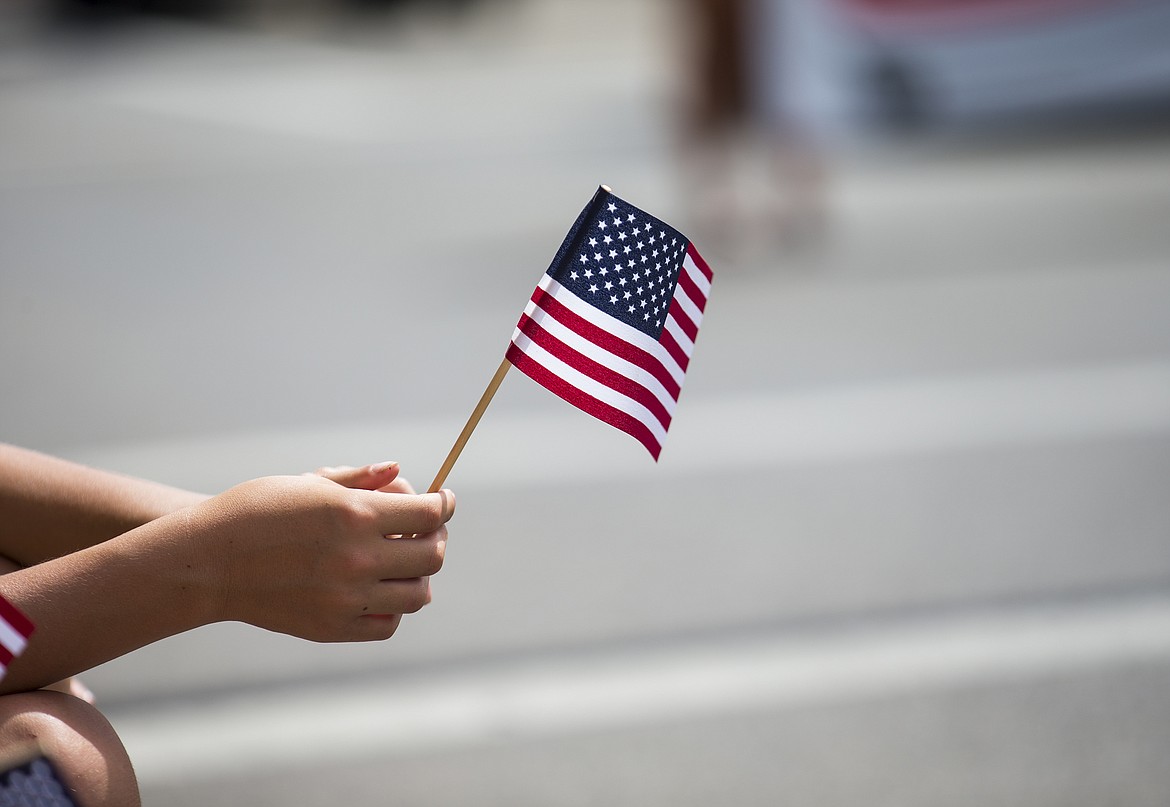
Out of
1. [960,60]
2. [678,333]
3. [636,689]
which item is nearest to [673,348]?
[678,333]

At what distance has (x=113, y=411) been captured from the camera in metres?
4.46

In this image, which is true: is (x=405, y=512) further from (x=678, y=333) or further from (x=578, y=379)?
(x=678, y=333)

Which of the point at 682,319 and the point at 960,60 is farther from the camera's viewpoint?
the point at 960,60

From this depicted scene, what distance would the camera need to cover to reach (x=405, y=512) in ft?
4.35

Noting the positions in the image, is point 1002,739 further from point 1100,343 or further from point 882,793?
point 1100,343

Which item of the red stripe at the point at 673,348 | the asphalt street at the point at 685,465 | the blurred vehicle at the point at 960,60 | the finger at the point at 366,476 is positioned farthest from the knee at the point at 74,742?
the blurred vehicle at the point at 960,60

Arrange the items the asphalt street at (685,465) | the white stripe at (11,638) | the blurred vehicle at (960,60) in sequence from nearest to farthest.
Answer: the white stripe at (11,638), the asphalt street at (685,465), the blurred vehicle at (960,60)

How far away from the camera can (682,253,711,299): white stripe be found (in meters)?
1.56

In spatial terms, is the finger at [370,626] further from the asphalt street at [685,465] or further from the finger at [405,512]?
the asphalt street at [685,465]

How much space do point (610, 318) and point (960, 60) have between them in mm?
6355

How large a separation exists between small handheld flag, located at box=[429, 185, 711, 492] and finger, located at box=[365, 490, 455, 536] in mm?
79

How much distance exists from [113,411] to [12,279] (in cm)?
211

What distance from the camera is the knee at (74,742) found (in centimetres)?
→ 129

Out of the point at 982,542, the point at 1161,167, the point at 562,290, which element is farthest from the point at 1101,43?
the point at 562,290
